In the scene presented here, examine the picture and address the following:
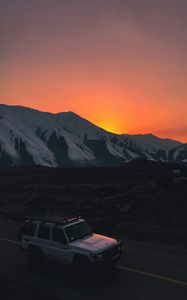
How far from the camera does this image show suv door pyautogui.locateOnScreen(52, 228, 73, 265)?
17.0m

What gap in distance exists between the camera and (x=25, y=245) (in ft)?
62.0

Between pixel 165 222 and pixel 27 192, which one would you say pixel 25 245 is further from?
pixel 27 192

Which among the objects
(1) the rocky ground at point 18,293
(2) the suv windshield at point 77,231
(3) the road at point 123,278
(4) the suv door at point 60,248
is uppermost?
(2) the suv windshield at point 77,231

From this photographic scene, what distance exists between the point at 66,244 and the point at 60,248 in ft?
1.13

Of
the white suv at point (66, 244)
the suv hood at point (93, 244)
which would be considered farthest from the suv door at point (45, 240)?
the suv hood at point (93, 244)

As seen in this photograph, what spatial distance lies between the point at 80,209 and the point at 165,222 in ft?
31.0

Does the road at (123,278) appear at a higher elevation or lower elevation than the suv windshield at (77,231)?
lower

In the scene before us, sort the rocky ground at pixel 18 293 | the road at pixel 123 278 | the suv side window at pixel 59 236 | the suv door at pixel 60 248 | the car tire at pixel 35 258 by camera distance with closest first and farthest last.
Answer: the rocky ground at pixel 18 293 < the road at pixel 123 278 < the suv door at pixel 60 248 < the suv side window at pixel 59 236 < the car tire at pixel 35 258

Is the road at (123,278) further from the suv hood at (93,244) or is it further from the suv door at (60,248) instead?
the suv hood at (93,244)

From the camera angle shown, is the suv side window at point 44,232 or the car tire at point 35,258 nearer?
the suv side window at point 44,232

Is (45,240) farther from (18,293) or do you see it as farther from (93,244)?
(18,293)

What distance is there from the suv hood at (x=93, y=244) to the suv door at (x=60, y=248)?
0.35 meters

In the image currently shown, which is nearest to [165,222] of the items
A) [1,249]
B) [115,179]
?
[1,249]

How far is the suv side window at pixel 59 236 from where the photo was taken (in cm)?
1736
